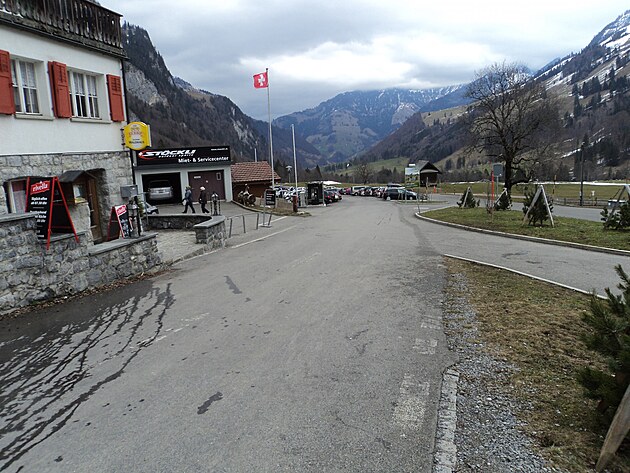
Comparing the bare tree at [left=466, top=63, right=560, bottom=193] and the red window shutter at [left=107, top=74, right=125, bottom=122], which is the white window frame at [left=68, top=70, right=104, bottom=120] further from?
the bare tree at [left=466, top=63, right=560, bottom=193]

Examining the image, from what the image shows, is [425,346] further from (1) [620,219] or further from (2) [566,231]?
(1) [620,219]

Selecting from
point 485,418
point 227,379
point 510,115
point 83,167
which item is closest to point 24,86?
point 83,167

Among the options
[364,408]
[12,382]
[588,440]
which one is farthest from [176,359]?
[588,440]

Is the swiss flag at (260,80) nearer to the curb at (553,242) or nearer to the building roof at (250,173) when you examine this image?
the building roof at (250,173)

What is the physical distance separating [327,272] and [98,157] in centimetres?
865

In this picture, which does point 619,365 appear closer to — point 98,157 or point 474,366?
point 474,366

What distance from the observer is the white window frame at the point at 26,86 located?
1164 centimetres

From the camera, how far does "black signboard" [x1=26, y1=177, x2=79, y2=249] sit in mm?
7824

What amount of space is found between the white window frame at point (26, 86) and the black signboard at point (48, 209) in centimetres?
472

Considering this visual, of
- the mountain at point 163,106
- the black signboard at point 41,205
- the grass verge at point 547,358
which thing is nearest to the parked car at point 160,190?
the black signboard at point 41,205

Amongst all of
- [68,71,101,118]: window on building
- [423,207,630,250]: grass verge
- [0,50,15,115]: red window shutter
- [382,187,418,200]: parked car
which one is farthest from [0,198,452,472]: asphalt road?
[382,187,418,200]: parked car

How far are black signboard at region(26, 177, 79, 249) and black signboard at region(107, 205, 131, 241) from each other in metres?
2.37

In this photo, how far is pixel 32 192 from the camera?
8.20 meters

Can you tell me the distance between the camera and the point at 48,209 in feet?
25.9
